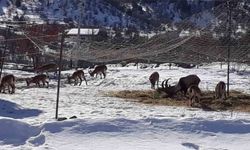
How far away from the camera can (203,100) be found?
20.5 meters

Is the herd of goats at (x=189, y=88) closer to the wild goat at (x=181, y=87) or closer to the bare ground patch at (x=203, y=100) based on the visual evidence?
the wild goat at (x=181, y=87)

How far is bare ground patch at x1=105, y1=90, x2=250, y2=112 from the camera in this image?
61.8 ft

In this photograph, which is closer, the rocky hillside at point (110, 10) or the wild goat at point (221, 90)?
the wild goat at point (221, 90)

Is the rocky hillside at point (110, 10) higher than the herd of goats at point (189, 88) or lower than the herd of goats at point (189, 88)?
higher

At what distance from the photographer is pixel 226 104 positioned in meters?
19.2

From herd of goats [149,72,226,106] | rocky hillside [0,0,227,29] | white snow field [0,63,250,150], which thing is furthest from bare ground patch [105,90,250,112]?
rocky hillside [0,0,227,29]

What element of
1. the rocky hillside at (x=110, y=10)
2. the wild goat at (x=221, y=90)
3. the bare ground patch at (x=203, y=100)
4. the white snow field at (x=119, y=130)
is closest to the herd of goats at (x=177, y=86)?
the wild goat at (x=221, y=90)

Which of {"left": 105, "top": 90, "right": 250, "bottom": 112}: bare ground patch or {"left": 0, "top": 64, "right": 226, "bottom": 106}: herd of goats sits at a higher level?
{"left": 0, "top": 64, "right": 226, "bottom": 106}: herd of goats

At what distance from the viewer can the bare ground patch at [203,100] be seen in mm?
18844

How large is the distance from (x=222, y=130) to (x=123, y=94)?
370 inches

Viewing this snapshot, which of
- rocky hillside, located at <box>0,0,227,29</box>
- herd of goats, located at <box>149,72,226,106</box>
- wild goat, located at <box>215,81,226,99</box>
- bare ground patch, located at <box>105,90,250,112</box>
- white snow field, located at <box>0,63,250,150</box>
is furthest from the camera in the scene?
rocky hillside, located at <box>0,0,227,29</box>

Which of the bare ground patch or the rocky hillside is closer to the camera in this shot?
the bare ground patch

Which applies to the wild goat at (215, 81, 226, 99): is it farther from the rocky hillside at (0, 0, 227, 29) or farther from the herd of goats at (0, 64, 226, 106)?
the rocky hillside at (0, 0, 227, 29)

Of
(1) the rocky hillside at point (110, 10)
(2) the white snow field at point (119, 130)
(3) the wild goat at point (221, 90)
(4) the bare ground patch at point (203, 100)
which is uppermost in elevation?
(1) the rocky hillside at point (110, 10)
